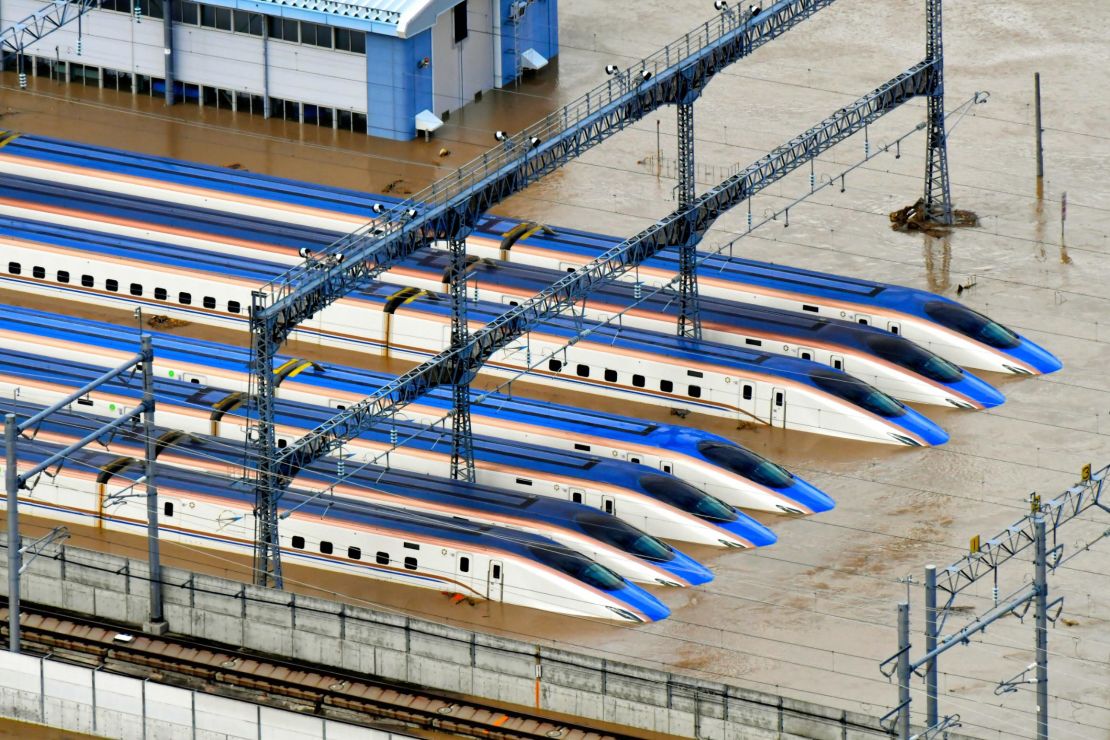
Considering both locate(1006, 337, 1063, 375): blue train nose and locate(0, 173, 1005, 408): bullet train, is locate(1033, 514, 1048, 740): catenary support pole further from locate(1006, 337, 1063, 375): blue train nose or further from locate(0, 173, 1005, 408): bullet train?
locate(1006, 337, 1063, 375): blue train nose

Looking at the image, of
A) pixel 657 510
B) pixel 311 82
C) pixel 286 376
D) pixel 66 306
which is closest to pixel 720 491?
pixel 657 510

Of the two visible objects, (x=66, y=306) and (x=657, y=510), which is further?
(x=66, y=306)

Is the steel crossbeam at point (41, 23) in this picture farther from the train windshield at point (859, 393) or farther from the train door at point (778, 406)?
the train windshield at point (859, 393)

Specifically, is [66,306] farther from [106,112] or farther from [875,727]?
[875,727]

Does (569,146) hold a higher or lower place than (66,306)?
higher

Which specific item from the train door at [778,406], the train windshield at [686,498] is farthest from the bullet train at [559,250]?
the train windshield at [686,498]
